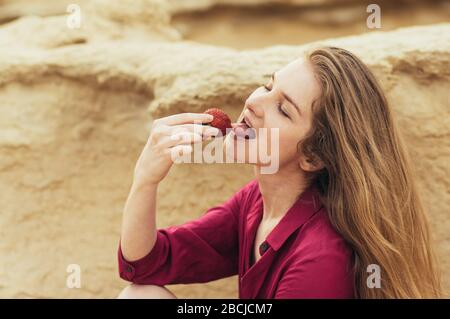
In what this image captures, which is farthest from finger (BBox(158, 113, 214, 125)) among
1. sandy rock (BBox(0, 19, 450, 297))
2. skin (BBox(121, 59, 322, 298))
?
sandy rock (BBox(0, 19, 450, 297))

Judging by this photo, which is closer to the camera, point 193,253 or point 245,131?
point 245,131

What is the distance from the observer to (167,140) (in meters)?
1.15

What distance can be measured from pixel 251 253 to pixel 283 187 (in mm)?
138

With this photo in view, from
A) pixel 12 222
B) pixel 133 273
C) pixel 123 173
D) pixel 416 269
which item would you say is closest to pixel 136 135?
pixel 123 173

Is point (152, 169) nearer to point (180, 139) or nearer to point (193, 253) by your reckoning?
point (180, 139)

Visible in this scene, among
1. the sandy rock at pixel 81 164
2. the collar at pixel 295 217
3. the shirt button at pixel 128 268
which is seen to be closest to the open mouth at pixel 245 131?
the collar at pixel 295 217

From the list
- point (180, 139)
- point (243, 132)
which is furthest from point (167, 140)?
point (243, 132)

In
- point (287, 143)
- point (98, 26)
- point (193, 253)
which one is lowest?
point (193, 253)

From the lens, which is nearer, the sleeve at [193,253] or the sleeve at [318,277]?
the sleeve at [318,277]

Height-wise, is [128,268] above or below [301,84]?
below

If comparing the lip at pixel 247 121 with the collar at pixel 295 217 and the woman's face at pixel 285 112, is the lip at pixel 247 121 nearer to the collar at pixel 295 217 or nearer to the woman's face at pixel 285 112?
the woman's face at pixel 285 112

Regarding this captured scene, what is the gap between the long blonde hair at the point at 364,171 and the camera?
1100 millimetres
